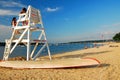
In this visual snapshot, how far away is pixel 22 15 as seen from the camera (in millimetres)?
15367

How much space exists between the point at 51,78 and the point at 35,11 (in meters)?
7.51

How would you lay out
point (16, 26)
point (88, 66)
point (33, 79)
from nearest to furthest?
point (33, 79), point (88, 66), point (16, 26)

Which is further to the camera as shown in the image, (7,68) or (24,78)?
(7,68)

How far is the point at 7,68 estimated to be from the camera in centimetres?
1380

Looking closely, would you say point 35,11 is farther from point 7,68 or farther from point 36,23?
point 7,68

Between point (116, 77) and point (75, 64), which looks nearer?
point (116, 77)

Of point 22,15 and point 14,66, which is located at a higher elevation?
point 22,15

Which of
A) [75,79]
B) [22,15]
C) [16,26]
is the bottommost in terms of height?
[75,79]

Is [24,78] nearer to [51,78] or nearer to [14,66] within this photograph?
[51,78]

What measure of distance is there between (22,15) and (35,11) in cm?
121

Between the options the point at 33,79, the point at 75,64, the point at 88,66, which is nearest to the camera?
the point at 33,79

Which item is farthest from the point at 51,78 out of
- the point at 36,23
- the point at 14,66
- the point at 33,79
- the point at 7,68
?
the point at 36,23

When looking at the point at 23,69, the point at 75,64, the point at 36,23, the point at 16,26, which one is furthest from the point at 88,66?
the point at 16,26

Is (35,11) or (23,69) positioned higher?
(35,11)
